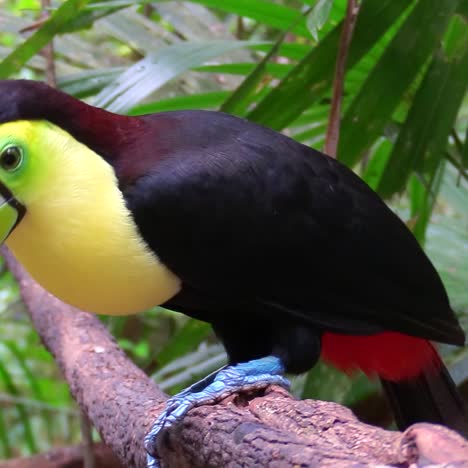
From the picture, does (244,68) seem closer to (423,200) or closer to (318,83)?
(318,83)

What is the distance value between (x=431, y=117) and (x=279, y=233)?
0.36 meters

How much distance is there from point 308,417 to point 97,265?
308 millimetres

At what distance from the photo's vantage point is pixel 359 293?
3.76ft

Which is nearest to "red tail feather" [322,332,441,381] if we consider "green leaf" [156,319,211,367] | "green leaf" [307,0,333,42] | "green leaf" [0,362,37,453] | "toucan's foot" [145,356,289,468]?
"toucan's foot" [145,356,289,468]

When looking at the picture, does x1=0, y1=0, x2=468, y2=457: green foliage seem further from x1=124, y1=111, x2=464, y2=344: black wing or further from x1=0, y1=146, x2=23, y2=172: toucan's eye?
x1=0, y1=146, x2=23, y2=172: toucan's eye

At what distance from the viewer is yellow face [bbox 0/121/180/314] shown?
0.92m

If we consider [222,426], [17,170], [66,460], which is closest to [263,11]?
[17,170]

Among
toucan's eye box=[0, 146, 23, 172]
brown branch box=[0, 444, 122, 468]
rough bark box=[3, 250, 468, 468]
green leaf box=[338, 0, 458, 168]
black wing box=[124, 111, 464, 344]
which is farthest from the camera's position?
brown branch box=[0, 444, 122, 468]

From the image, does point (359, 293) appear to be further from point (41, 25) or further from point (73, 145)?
point (41, 25)

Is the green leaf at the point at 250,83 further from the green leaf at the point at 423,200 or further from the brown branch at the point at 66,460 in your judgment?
the brown branch at the point at 66,460

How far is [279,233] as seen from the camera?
107 cm

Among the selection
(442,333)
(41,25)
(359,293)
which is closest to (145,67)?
(41,25)

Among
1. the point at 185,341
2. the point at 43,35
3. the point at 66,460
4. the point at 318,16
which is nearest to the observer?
the point at 318,16

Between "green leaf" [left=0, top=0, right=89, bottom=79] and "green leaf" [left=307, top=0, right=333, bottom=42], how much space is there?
34 cm
